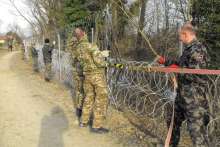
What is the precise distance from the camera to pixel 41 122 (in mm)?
8391

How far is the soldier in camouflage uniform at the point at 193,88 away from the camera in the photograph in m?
4.96

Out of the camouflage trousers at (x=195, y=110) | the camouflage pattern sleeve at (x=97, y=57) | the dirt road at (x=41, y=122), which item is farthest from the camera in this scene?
the camouflage pattern sleeve at (x=97, y=57)

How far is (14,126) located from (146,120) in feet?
9.12

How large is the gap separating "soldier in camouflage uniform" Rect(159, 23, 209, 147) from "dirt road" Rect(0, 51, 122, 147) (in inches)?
75.4

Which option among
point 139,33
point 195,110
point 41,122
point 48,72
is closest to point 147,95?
point 195,110

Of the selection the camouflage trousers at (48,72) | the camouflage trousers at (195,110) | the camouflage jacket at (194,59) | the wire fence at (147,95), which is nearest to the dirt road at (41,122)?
the wire fence at (147,95)

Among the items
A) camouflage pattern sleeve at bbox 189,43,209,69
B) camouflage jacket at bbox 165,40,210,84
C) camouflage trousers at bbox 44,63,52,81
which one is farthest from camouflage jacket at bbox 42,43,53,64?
camouflage pattern sleeve at bbox 189,43,209,69

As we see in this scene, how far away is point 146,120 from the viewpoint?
7.64 meters

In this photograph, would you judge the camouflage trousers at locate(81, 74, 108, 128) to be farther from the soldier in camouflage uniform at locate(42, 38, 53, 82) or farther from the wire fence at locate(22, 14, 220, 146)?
the soldier in camouflage uniform at locate(42, 38, 53, 82)

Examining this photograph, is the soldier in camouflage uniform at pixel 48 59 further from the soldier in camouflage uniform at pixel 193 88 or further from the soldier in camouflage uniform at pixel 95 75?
the soldier in camouflage uniform at pixel 193 88

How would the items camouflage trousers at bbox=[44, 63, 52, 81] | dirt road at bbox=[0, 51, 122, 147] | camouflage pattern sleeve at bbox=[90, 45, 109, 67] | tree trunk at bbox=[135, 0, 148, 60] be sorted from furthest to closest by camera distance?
camouflage trousers at bbox=[44, 63, 52, 81] → tree trunk at bbox=[135, 0, 148, 60] → camouflage pattern sleeve at bbox=[90, 45, 109, 67] → dirt road at bbox=[0, 51, 122, 147]

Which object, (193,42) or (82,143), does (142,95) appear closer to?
(82,143)

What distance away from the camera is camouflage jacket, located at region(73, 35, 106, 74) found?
24.2 feet

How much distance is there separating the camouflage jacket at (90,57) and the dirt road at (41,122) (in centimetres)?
124
